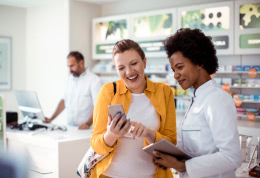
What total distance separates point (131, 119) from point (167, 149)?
0.29 metres

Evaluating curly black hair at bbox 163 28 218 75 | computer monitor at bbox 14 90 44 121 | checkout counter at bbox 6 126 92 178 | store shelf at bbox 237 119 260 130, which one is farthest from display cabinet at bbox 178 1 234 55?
curly black hair at bbox 163 28 218 75

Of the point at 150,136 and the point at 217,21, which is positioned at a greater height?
the point at 217,21

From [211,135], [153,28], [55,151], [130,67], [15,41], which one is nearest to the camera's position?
[211,135]

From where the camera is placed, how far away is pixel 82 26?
259 inches

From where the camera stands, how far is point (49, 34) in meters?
6.77

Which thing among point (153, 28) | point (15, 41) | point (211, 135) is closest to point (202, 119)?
point (211, 135)

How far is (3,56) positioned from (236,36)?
4840mm

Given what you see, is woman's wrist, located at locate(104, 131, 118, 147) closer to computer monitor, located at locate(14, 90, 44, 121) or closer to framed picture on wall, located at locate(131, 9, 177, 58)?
computer monitor, located at locate(14, 90, 44, 121)

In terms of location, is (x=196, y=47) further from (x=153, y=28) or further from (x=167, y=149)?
(x=153, y=28)

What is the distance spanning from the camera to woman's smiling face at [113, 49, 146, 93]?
1.80m

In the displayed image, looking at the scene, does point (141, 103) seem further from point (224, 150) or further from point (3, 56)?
point (3, 56)

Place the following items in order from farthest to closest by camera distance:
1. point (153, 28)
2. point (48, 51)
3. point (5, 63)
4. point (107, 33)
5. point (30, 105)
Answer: point (5, 63)
point (48, 51)
point (107, 33)
point (153, 28)
point (30, 105)

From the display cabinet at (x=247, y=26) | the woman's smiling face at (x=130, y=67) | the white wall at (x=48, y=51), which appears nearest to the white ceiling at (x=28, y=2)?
the white wall at (x=48, y=51)

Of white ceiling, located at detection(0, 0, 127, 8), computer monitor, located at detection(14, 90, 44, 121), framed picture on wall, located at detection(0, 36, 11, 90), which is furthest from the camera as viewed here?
framed picture on wall, located at detection(0, 36, 11, 90)
